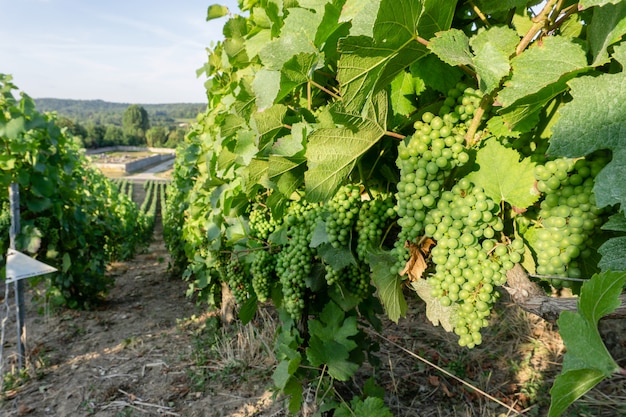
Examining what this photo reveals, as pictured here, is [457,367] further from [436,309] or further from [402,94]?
[402,94]

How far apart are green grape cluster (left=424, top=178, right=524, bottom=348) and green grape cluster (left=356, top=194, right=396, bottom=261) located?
36 centimetres

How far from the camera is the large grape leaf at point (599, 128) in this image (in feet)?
2.12

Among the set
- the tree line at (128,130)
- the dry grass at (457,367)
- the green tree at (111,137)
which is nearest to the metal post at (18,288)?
the dry grass at (457,367)

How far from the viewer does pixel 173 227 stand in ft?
25.7

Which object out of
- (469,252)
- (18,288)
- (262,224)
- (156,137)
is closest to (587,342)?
(469,252)

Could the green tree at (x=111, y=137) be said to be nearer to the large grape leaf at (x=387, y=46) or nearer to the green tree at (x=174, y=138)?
the green tree at (x=174, y=138)

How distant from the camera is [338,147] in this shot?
3.77ft

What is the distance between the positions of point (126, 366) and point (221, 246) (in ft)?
6.24

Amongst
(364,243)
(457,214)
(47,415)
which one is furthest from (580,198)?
(47,415)

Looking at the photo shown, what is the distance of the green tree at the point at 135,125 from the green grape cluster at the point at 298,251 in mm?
109499

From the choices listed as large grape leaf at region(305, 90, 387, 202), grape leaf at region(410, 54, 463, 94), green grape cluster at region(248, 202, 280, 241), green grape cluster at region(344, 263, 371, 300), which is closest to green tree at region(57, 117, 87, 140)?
green grape cluster at region(248, 202, 280, 241)

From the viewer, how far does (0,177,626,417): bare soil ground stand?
3.34 metres

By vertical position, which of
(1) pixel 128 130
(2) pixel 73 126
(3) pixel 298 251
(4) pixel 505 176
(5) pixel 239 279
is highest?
(2) pixel 73 126

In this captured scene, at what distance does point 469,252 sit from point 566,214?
0.21 m
